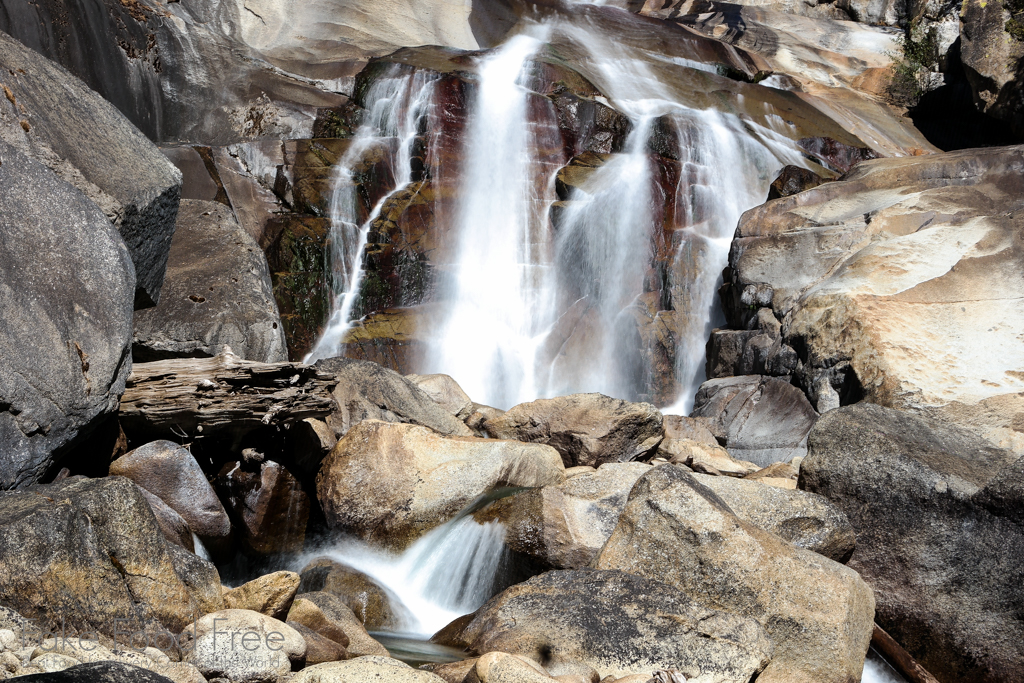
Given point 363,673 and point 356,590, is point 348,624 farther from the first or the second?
point 363,673

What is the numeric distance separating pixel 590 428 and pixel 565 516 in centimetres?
194

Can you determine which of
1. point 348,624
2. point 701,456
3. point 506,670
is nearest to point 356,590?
point 348,624

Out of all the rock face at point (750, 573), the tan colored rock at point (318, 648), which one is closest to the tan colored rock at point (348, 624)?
the tan colored rock at point (318, 648)

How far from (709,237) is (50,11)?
33.4 feet

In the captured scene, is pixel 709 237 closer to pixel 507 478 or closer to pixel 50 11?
pixel 507 478

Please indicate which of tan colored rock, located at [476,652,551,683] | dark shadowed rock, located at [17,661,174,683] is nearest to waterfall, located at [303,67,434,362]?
tan colored rock, located at [476,652,551,683]

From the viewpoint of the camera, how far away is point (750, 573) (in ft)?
13.9

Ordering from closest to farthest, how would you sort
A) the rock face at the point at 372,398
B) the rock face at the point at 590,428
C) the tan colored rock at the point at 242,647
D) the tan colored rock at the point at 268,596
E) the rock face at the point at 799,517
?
the tan colored rock at the point at 242,647 < the tan colored rock at the point at 268,596 < the rock face at the point at 799,517 < the rock face at the point at 372,398 < the rock face at the point at 590,428

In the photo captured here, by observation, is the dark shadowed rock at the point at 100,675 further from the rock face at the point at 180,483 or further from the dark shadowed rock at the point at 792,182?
the dark shadowed rock at the point at 792,182

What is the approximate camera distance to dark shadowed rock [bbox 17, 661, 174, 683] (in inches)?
87.6

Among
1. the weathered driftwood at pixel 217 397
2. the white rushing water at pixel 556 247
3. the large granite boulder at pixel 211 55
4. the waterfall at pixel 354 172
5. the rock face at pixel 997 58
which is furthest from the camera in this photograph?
the rock face at pixel 997 58

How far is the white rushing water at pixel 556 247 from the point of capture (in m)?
11.4

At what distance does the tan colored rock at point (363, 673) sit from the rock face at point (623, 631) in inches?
33.0

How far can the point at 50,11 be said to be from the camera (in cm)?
1141
